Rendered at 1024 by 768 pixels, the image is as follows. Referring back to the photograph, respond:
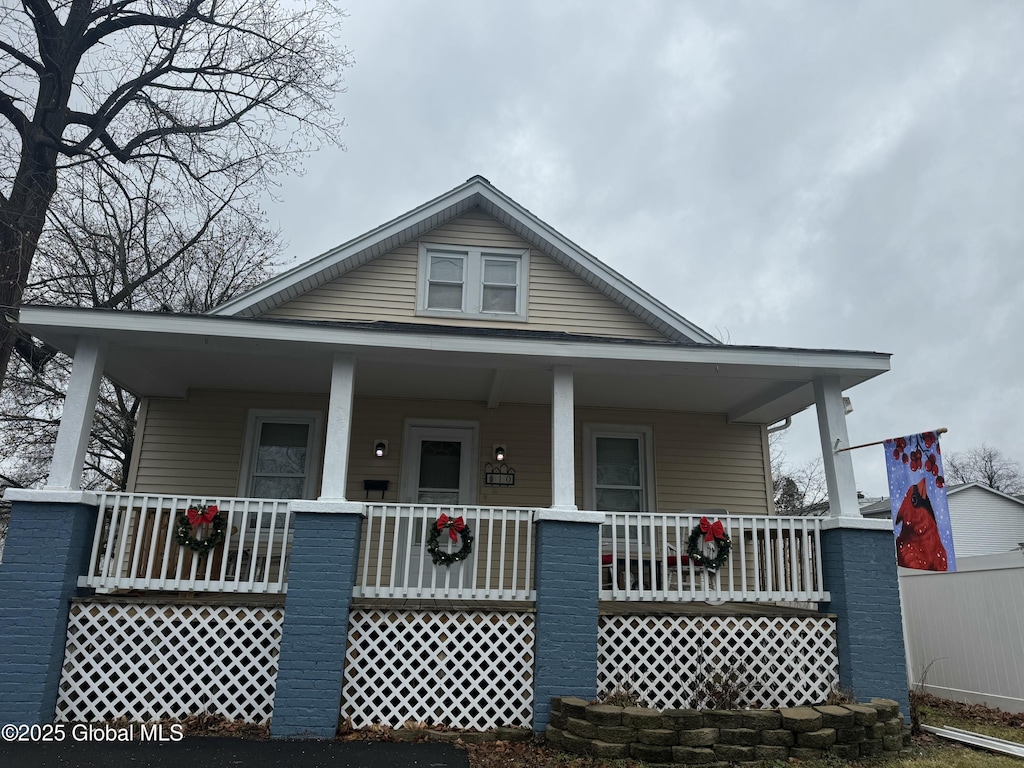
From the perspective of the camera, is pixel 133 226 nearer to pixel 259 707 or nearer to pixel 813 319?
pixel 259 707

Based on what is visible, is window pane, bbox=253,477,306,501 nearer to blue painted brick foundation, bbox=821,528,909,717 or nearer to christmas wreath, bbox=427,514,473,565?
christmas wreath, bbox=427,514,473,565

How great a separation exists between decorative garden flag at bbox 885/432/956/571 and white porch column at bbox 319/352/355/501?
502 cm

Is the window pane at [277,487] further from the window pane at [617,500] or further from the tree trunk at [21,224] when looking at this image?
the tree trunk at [21,224]

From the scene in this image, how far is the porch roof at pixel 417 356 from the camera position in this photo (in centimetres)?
582

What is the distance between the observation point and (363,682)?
5.72m

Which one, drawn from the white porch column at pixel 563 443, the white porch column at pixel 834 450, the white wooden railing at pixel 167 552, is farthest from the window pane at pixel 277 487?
the white porch column at pixel 834 450

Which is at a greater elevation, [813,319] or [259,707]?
[813,319]

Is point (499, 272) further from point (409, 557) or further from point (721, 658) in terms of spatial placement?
point (721, 658)

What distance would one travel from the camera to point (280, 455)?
836cm

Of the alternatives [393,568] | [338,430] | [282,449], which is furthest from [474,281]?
[393,568]

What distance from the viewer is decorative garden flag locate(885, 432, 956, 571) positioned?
560cm

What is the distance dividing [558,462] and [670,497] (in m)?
3.17

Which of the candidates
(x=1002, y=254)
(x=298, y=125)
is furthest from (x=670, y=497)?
(x=1002, y=254)

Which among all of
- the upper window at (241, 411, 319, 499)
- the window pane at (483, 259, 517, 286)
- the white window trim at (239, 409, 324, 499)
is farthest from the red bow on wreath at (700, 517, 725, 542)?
the upper window at (241, 411, 319, 499)
